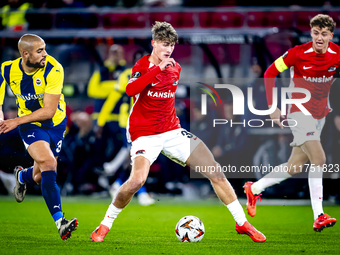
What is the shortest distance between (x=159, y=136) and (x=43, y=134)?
1251 millimetres

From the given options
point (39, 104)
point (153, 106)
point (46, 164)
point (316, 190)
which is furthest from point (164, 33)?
point (316, 190)

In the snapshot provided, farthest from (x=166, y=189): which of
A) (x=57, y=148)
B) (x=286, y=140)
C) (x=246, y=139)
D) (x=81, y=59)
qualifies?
(x=57, y=148)

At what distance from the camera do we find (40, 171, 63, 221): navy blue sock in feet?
15.3

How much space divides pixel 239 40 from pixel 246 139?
1.68 meters

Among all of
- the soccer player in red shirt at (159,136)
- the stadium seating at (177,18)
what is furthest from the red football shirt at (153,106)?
the stadium seating at (177,18)

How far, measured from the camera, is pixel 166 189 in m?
8.85

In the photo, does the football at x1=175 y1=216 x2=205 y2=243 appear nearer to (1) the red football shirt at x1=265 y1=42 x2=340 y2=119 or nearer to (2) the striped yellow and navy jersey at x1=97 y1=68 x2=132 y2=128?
(1) the red football shirt at x1=265 y1=42 x2=340 y2=119

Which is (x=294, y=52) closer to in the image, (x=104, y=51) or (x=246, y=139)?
(x=246, y=139)

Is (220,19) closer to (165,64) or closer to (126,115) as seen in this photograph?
(126,115)

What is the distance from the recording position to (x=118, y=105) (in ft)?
28.0

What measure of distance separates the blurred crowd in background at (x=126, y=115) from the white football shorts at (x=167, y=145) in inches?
140

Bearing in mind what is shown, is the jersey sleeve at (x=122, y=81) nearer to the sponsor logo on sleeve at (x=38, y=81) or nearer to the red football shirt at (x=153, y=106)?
the sponsor logo on sleeve at (x=38, y=81)

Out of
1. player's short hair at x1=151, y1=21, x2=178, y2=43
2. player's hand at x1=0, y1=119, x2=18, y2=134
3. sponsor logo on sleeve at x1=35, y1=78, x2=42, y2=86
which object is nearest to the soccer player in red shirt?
player's short hair at x1=151, y1=21, x2=178, y2=43

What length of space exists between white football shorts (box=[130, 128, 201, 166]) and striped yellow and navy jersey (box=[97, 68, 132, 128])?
11.6 feet
